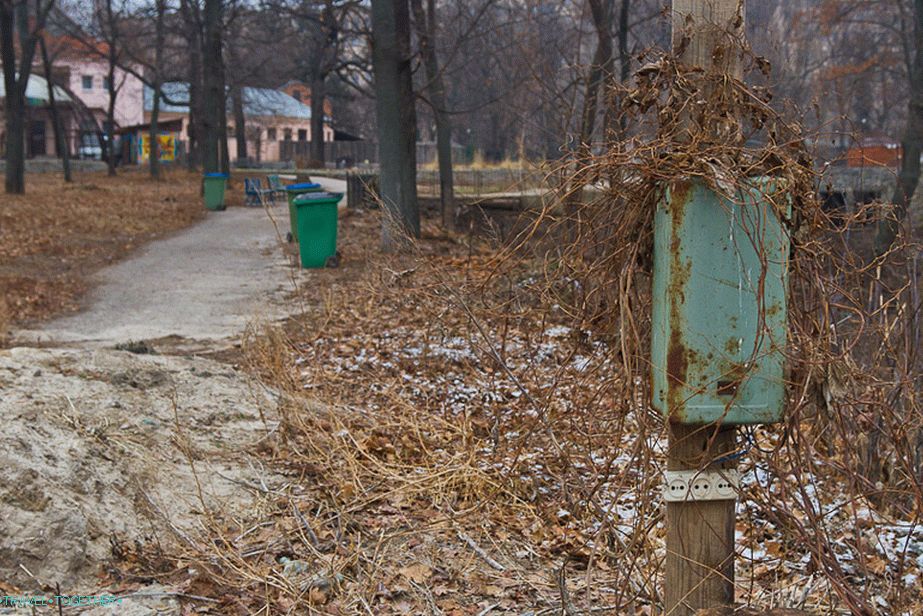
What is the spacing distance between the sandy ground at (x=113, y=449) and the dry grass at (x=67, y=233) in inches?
84.7

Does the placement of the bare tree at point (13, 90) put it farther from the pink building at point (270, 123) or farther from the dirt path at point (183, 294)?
the pink building at point (270, 123)

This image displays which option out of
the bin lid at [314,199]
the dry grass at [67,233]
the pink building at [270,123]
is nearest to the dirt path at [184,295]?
the dry grass at [67,233]

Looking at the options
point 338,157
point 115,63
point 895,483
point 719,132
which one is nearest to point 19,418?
point 719,132

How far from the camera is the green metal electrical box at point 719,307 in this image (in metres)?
2.78

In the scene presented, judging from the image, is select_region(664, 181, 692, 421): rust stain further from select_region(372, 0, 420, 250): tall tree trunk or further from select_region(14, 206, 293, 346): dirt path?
select_region(372, 0, 420, 250): tall tree trunk

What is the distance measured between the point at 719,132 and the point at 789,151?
0.71 ft

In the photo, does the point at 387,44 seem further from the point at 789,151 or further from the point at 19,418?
the point at 789,151

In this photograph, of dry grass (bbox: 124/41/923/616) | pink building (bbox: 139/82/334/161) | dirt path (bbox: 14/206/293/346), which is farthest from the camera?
pink building (bbox: 139/82/334/161)

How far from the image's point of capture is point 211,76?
3133cm

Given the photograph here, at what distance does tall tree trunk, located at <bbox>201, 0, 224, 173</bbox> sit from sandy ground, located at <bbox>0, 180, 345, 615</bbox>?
21.9 metres

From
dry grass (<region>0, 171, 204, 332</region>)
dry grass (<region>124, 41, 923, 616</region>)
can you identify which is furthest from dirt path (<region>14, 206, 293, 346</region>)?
dry grass (<region>124, 41, 923, 616</region>)

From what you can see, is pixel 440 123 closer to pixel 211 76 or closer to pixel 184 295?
pixel 184 295

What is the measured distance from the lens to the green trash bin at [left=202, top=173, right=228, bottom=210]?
2731 cm

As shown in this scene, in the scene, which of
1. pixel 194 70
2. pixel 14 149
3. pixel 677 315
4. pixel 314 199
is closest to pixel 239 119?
pixel 194 70
